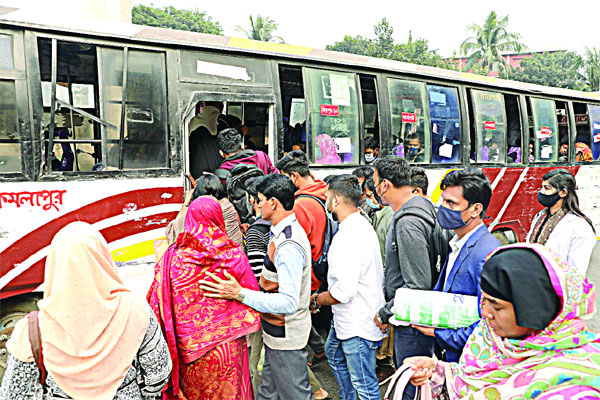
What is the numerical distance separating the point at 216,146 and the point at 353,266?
129 inches

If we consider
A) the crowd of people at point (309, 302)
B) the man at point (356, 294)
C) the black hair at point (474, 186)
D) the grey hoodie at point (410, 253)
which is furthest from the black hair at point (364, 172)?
the black hair at point (474, 186)

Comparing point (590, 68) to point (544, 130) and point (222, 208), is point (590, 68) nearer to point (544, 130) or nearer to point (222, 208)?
point (544, 130)

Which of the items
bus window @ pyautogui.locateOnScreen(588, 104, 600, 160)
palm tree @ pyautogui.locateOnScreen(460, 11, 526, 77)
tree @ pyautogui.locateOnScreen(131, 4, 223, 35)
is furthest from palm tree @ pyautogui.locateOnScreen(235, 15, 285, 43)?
bus window @ pyautogui.locateOnScreen(588, 104, 600, 160)

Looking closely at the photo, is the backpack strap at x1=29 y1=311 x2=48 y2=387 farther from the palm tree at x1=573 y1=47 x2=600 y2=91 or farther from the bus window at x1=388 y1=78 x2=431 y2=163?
the palm tree at x1=573 y1=47 x2=600 y2=91

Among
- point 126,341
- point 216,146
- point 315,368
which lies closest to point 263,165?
point 216,146

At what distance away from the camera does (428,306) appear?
2.60 meters

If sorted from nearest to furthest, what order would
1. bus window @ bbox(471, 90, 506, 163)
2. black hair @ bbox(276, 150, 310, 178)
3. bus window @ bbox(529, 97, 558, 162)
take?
1. black hair @ bbox(276, 150, 310, 178)
2. bus window @ bbox(471, 90, 506, 163)
3. bus window @ bbox(529, 97, 558, 162)

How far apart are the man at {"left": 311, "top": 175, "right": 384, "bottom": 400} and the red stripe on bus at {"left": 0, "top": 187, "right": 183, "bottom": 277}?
2158 mm

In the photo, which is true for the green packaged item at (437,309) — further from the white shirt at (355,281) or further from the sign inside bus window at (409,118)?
the sign inside bus window at (409,118)

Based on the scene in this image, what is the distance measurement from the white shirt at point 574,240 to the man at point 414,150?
2896mm

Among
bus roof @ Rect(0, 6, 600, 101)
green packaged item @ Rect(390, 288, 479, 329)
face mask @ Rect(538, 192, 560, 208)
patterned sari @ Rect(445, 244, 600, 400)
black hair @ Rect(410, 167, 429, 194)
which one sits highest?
bus roof @ Rect(0, 6, 600, 101)

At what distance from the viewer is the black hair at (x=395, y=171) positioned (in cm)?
361

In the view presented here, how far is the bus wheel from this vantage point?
428cm

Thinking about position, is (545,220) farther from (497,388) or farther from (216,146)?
(216,146)
